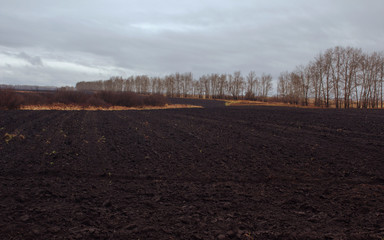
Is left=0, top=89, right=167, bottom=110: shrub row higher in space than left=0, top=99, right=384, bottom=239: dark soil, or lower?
higher

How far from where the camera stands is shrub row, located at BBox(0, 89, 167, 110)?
26578 mm

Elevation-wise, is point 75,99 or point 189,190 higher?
point 75,99

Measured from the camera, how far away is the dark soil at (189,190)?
12.3 feet

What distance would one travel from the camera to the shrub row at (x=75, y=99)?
87.2 ft

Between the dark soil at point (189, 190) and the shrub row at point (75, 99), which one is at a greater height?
the shrub row at point (75, 99)

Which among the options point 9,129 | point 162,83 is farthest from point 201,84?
point 9,129

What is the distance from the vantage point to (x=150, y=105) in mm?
39562

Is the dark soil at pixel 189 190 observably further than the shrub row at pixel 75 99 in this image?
No

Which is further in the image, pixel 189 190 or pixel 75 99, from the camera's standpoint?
pixel 75 99

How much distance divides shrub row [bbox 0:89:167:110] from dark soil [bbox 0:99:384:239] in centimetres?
2066

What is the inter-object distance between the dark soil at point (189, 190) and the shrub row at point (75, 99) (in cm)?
2066

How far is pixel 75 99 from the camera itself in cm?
3341

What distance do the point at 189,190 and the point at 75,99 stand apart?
3221cm

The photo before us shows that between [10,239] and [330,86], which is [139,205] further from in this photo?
[330,86]
